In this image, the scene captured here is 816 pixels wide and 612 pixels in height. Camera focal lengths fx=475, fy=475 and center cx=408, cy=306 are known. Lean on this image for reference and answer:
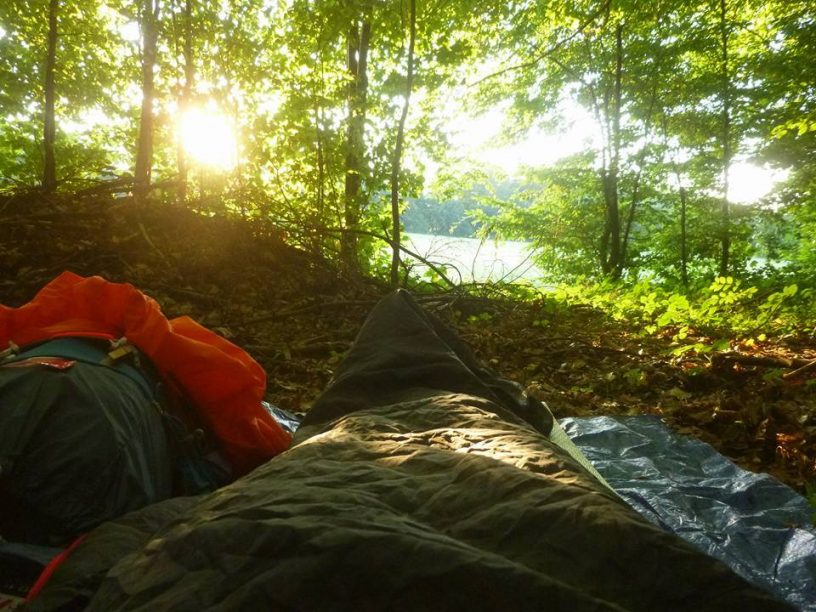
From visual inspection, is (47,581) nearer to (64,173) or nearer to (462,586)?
(462,586)

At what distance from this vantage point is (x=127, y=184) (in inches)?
225

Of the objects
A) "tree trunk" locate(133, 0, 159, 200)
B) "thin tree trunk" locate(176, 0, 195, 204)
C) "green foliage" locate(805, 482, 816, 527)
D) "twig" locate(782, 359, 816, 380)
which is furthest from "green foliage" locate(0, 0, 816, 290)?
"green foliage" locate(805, 482, 816, 527)

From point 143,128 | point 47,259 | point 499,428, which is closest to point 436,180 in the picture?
point 143,128

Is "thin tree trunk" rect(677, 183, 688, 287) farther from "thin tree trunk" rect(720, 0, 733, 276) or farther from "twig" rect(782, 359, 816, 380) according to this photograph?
"twig" rect(782, 359, 816, 380)

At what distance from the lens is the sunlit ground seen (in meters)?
6.21

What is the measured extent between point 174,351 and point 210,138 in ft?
17.8

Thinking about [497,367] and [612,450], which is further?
[497,367]

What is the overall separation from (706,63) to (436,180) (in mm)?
6299

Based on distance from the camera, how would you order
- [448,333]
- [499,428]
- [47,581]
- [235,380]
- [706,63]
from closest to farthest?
[47,581] → [499,428] → [235,380] → [448,333] → [706,63]

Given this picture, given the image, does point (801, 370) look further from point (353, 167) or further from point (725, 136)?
point (725, 136)

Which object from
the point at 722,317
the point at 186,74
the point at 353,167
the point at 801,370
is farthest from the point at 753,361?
the point at 186,74

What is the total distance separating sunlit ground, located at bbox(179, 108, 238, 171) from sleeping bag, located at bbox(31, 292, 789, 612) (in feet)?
19.1

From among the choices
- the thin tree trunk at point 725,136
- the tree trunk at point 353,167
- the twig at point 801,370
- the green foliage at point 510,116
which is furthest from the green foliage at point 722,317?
the thin tree trunk at point 725,136

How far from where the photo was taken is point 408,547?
2.34 feet
